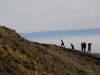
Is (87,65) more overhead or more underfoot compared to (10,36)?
more underfoot

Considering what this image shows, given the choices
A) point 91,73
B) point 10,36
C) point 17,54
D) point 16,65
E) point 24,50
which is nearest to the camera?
point 16,65

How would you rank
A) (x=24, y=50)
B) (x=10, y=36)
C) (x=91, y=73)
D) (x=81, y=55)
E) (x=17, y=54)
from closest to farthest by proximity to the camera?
(x=17, y=54) → (x=24, y=50) → (x=10, y=36) → (x=91, y=73) → (x=81, y=55)

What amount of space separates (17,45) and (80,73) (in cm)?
849

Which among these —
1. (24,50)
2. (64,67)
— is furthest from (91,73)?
(24,50)

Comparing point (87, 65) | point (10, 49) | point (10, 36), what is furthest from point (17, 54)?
point (87, 65)

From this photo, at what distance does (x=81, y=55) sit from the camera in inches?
1813

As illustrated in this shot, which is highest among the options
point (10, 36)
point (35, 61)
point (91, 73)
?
point (10, 36)

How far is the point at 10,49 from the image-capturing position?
27453 millimetres

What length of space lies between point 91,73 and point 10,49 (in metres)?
12.8

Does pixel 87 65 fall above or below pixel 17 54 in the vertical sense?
below

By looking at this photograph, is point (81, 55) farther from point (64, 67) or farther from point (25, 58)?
point (25, 58)

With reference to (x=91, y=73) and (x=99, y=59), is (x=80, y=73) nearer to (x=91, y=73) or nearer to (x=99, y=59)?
(x=91, y=73)

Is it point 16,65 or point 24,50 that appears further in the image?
point 24,50

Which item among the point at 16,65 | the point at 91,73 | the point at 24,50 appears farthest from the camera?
the point at 91,73
